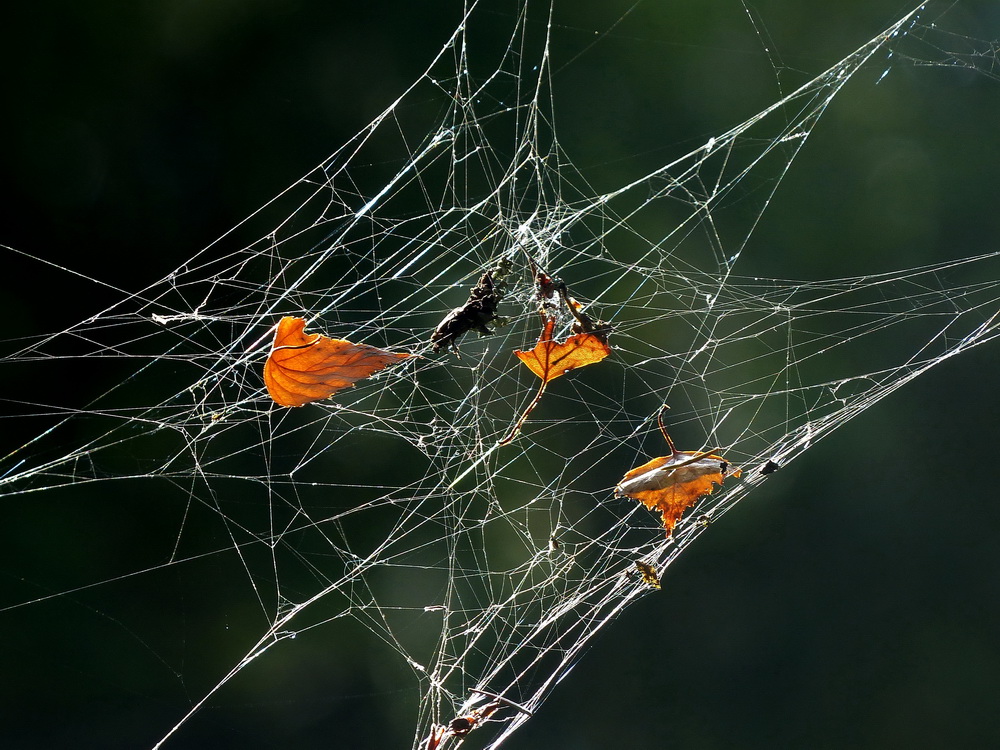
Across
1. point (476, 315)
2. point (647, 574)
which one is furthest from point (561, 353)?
point (647, 574)

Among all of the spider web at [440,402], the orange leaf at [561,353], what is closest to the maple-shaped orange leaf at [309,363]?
the orange leaf at [561,353]

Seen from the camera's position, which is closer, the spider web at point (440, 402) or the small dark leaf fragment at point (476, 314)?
the small dark leaf fragment at point (476, 314)

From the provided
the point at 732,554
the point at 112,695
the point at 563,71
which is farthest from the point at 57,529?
the point at 732,554

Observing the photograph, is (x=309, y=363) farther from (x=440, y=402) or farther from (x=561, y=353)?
(x=440, y=402)

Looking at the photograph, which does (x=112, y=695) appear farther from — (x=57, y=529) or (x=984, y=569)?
(x=984, y=569)

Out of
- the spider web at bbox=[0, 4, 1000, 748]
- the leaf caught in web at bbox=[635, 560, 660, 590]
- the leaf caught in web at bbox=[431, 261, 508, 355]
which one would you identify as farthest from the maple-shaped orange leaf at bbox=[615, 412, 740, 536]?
the spider web at bbox=[0, 4, 1000, 748]

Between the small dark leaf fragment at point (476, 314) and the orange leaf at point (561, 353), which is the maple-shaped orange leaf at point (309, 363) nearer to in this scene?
the small dark leaf fragment at point (476, 314)
